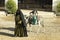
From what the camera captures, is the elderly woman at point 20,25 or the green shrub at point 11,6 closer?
the elderly woman at point 20,25

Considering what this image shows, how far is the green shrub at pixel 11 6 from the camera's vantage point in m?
23.5

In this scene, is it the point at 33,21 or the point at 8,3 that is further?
the point at 8,3

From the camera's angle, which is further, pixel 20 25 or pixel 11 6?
pixel 11 6

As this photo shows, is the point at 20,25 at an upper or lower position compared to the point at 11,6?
lower

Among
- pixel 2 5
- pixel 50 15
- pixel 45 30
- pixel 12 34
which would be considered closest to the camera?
pixel 12 34

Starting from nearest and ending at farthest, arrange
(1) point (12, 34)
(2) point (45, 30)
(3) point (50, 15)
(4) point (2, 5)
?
(1) point (12, 34) → (2) point (45, 30) → (3) point (50, 15) → (4) point (2, 5)

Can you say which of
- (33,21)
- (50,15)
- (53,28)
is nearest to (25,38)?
(33,21)

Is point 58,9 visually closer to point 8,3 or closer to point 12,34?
point 8,3

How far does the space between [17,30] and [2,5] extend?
15875 millimetres

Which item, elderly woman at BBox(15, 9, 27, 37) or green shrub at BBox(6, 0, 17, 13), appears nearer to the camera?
elderly woman at BBox(15, 9, 27, 37)

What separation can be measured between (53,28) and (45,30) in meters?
0.97

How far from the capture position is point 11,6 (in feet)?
77.7

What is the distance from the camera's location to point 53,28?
16.1 m

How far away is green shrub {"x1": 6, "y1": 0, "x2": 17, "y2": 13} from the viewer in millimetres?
23469
